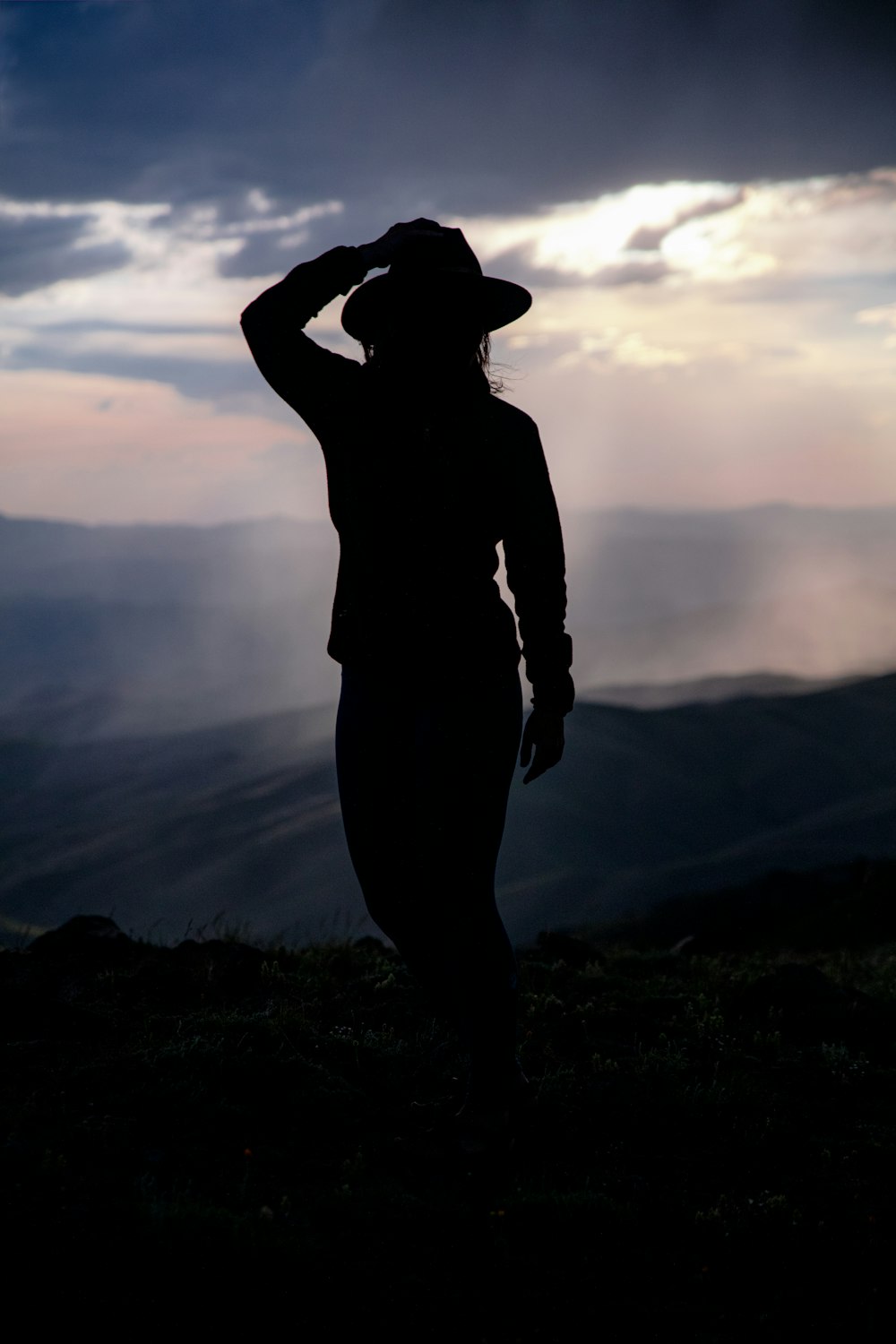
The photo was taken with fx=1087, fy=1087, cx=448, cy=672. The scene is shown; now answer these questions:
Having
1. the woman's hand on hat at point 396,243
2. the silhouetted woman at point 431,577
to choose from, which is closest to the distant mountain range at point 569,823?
the silhouetted woman at point 431,577

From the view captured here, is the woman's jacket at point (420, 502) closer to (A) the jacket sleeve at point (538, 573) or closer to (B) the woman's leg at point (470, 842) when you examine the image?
(A) the jacket sleeve at point (538, 573)

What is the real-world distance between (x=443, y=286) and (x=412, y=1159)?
110 inches

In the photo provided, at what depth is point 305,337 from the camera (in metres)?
3.44

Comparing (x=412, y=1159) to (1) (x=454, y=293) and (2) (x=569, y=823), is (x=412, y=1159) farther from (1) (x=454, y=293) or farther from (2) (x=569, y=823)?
(2) (x=569, y=823)

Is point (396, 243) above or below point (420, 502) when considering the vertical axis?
above

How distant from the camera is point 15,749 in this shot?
19538 cm

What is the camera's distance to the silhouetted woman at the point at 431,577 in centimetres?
329

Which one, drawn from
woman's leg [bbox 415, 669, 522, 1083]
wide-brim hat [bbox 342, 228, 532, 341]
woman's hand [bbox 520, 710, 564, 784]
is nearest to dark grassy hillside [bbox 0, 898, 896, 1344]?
woman's leg [bbox 415, 669, 522, 1083]

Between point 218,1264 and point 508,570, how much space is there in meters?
2.12

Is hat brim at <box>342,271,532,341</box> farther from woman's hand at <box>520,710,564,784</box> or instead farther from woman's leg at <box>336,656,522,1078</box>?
woman's hand at <box>520,710,564,784</box>

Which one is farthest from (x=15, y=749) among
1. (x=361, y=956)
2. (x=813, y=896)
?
(x=361, y=956)

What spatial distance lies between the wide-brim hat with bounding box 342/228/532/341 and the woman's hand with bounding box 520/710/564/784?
49.1 inches

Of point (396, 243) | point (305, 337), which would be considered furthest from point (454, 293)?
point (305, 337)

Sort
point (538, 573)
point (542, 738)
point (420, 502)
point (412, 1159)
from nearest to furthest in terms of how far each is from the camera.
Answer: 1. point (420, 502)
2. point (538, 573)
3. point (542, 738)
4. point (412, 1159)
